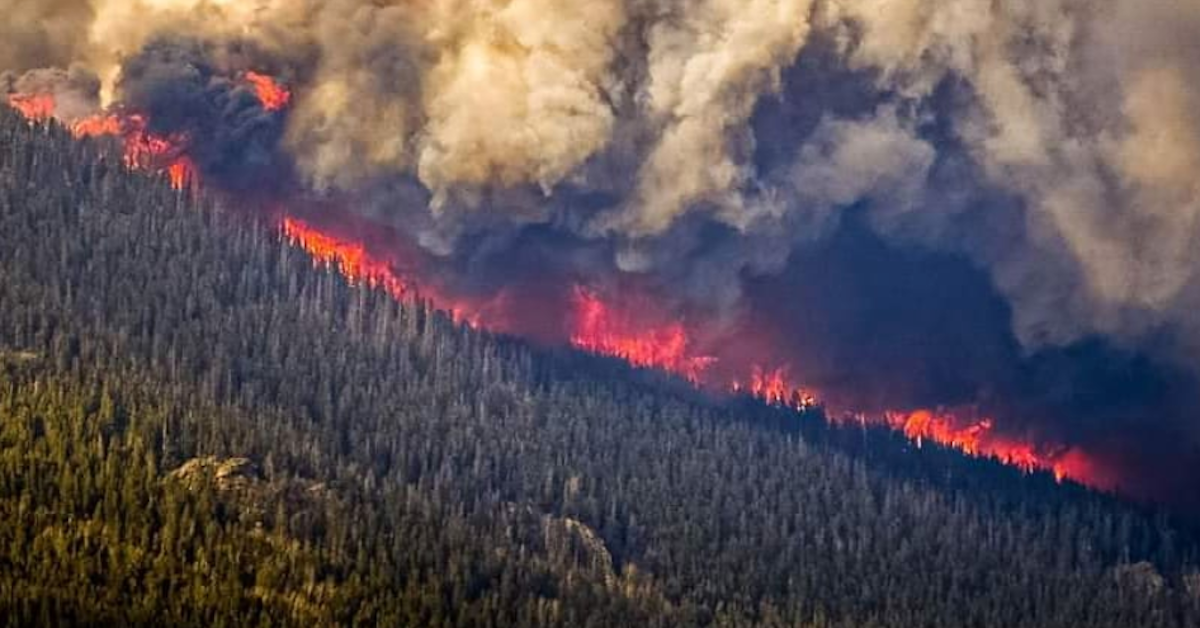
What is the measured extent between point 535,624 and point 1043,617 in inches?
1552

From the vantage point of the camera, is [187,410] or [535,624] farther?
[187,410]

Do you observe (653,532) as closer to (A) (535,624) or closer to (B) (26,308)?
(A) (535,624)

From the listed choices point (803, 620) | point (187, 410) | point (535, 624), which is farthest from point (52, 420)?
point (803, 620)

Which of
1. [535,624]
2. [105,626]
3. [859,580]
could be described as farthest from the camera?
[859,580]

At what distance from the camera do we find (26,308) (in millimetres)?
197125

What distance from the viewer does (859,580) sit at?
18688cm

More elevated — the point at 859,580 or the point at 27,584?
the point at 859,580

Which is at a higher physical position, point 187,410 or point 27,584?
point 187,410

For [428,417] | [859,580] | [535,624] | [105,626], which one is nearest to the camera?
[105,626]

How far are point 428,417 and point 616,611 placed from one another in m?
31.6

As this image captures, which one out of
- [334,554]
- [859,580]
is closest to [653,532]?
[859,580]

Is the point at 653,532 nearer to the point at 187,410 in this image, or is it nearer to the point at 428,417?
the point at 428,417

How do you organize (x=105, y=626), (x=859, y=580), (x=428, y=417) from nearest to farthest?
(x=105, y=626) → (x=859, y=580) → (x=428, y=417)

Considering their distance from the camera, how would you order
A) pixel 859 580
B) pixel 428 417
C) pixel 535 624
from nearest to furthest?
pixel 535 624
pixel 859 580
pixel 428 417
